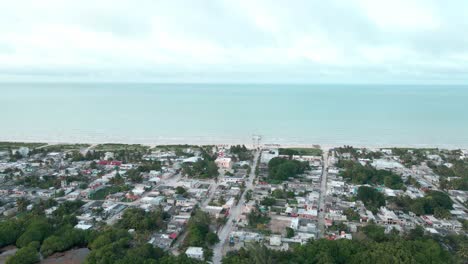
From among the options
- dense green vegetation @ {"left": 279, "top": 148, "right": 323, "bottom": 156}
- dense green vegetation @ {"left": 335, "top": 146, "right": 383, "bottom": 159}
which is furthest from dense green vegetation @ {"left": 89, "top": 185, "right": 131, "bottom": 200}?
dense green vegetation @ {"left": 335, "top": 146, "right": 383, "bottom": 159}

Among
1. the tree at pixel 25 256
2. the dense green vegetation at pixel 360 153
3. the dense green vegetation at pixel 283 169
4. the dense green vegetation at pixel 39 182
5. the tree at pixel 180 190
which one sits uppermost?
the dense green vegetation at pixel 360 153

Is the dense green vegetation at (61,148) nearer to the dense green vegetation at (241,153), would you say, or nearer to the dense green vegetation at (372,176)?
the dense green vegetation at (241,153)

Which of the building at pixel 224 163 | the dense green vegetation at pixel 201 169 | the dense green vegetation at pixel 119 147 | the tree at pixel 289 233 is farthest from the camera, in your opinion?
the dense green vegetation at pixel 119 147

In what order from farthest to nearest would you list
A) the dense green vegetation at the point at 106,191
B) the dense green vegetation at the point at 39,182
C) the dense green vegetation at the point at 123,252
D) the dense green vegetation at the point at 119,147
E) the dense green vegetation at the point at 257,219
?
the dense green vegetation at the point at 119,147
the dense green vegetation at the point at 39,182
the dense green vegetation at the point at 106,191
the dense green vegetation at the point at 257,219
the dense green vegetation at the point at 123,252

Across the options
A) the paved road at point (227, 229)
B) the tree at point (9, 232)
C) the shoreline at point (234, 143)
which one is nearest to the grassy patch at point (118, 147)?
the shoreline at point (234, 143)

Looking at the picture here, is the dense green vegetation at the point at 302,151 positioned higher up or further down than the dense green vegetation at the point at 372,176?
higher up

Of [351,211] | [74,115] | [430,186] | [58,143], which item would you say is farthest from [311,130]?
[74,115]
